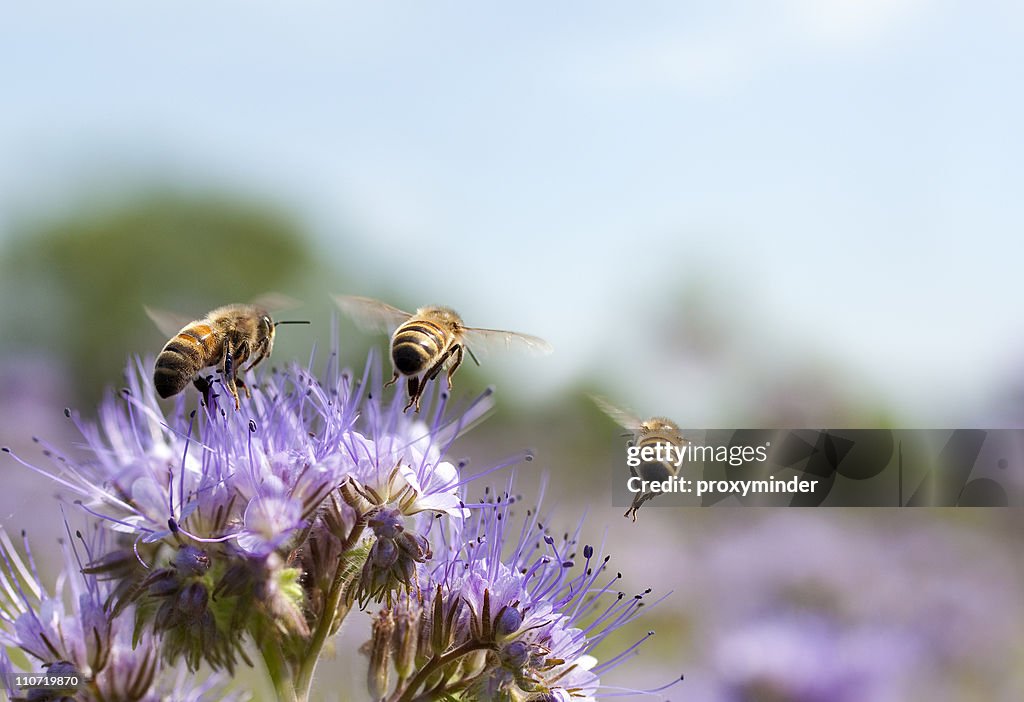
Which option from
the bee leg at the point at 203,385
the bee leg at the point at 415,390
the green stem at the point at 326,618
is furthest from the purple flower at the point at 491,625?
the bee leg at the point at 203,385

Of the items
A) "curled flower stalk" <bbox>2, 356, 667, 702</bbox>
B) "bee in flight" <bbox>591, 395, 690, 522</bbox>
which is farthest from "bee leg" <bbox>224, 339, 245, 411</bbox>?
"bee in flight" <bbox>591, 395, 690, 522</bbox>

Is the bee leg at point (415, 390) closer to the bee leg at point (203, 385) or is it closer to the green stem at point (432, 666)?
the bee leg at point (203, 385)

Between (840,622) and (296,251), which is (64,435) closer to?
(840,622)

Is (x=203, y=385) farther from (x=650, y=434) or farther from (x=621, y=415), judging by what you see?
(x=650, y=434)

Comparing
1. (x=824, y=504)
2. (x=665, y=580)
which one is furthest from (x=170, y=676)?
(x=824, y=504)

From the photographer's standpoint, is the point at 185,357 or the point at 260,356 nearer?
the point at 185,357

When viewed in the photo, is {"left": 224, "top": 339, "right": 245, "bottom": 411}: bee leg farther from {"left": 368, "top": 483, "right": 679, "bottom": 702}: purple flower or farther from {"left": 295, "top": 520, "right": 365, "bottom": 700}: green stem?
{"left": 368, "top": 483, "right": 679, "bottom": 702}: purple flower

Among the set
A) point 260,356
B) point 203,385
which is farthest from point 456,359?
point 203,385
